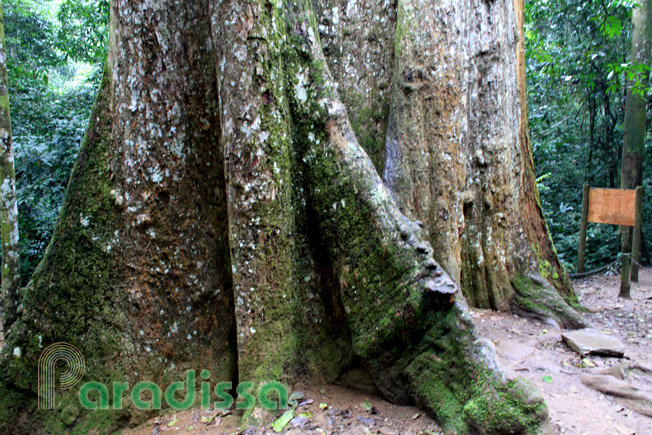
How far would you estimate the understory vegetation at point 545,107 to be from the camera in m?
7.07

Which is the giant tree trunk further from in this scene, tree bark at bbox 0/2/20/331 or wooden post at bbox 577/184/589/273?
wooden post at bbox 577/184/589/273

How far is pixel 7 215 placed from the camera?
4273 millimetres

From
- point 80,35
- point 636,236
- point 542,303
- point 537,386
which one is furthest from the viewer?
point 80,35

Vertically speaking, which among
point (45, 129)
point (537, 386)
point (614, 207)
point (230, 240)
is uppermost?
point (45, 129)

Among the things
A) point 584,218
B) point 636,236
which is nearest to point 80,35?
point 584,218

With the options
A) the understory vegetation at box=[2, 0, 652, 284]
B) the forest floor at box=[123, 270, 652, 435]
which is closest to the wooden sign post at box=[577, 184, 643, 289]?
the forest floor at box=[123, 270, 652, 435]

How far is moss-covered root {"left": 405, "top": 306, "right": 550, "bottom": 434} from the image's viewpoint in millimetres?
2135

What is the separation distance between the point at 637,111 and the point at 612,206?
3.47 m

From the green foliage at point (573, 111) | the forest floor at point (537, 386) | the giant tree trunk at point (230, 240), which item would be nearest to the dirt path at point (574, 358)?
the forest floor at point (537, 386)

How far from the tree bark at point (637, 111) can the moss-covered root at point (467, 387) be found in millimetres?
7506

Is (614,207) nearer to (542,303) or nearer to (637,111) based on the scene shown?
(542,303)

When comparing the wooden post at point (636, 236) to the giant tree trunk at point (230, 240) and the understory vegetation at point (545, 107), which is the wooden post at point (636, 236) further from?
the giant tree trunk at point (230, 240)

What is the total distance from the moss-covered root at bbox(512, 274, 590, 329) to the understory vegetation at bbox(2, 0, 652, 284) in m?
4.56

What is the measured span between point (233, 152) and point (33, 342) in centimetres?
186
